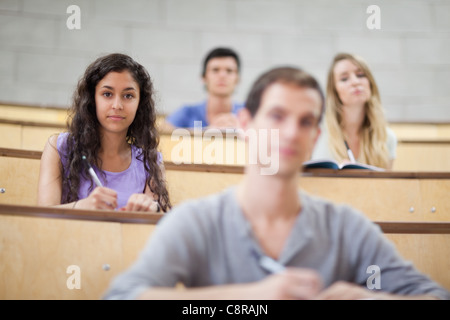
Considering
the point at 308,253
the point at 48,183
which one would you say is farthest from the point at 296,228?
the point at 48,183

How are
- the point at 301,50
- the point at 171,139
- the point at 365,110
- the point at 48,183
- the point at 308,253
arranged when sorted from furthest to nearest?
the point at 301,50 < the point at 171,139 < the point at 365,110 < the point at 48,183 < the point at 308,253

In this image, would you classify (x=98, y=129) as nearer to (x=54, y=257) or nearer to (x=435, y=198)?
(x=54, y=257)

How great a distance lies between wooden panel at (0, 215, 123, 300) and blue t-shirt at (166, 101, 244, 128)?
659 millimetres

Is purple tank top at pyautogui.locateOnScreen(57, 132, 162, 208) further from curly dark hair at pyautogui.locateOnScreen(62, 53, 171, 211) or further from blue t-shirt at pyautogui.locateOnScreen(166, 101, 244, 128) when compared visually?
blue t-shirt at pyautogui.locateOnScreen(166, 101, 244, 128)

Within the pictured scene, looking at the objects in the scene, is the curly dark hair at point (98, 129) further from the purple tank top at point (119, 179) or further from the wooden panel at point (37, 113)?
the wooden panel at point (37, 113)

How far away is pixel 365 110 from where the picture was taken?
2.80ft

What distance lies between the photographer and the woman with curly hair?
586 mm

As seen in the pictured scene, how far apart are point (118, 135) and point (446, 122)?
894 millimetres

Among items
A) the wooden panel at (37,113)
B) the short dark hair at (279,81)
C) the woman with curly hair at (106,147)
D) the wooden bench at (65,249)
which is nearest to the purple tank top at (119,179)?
the woman with curly hair at (106,147)

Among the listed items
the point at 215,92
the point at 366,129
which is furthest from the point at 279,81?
the point at 215,92

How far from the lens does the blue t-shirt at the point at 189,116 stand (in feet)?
3.58

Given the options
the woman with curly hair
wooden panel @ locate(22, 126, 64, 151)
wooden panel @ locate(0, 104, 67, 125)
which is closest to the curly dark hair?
the woman with curly hair
